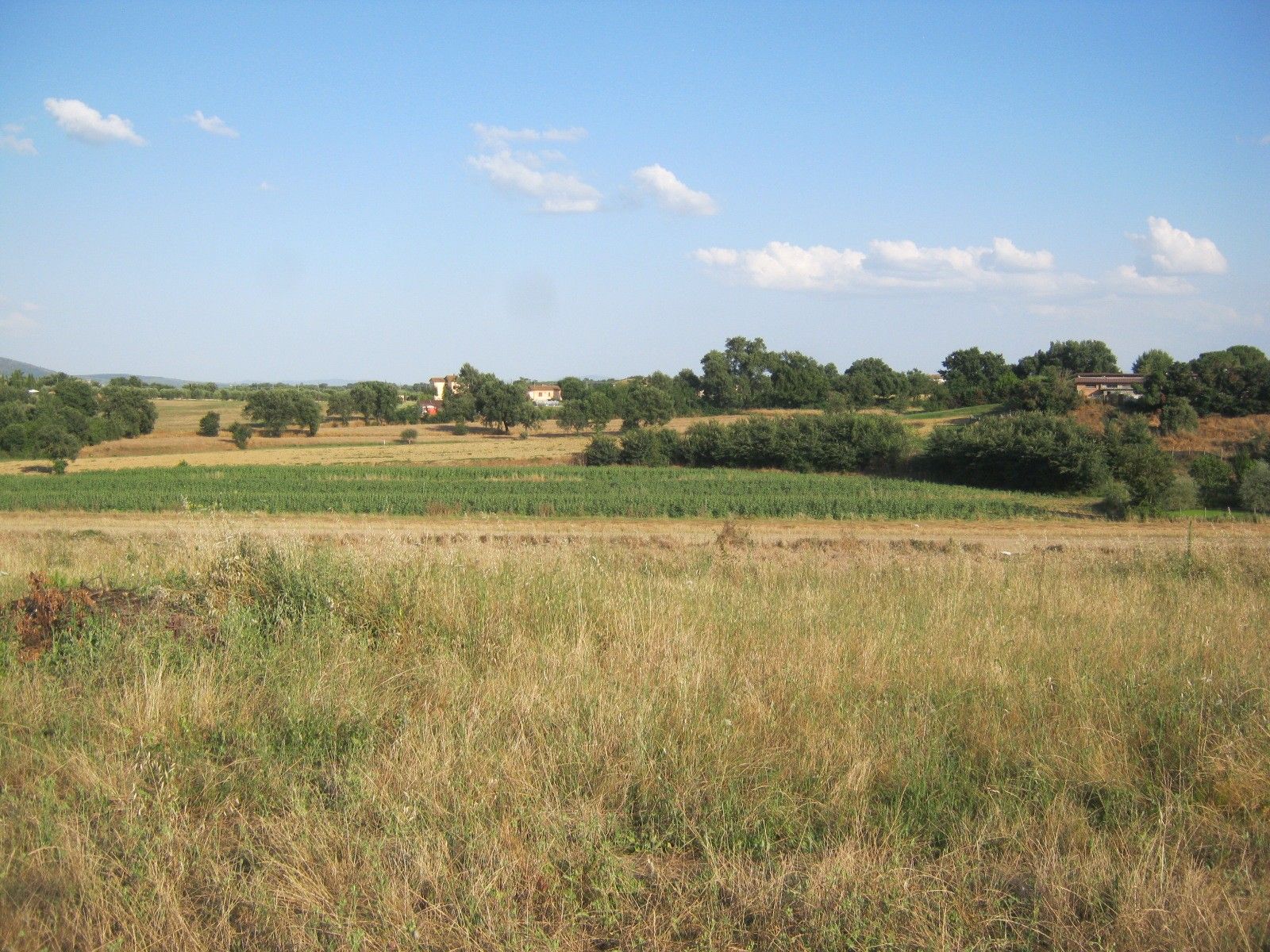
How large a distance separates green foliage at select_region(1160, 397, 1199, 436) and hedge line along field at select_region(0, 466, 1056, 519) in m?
14.2

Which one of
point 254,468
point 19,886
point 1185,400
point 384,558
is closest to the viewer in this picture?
point 19,886

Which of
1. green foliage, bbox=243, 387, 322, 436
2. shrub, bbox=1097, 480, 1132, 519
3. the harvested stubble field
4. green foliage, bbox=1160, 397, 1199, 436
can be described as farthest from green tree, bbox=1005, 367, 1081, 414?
green foliage, bbox=243, 387, 322, 436

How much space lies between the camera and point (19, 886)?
2.86m

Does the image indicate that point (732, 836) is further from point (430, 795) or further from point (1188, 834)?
point (1188, 834)

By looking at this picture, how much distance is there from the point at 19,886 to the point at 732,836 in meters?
2.51

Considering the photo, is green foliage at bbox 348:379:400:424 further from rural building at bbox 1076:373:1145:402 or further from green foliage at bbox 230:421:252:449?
rural building at bbox 1076:373:1145:402

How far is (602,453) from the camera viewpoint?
65.1 meters

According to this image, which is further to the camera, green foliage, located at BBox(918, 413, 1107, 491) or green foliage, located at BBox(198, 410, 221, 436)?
green foliage, located at BBox(198, 410, 221, 436)

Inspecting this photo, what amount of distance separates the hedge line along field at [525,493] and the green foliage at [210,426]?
29.7m

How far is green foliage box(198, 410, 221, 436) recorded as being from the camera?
8525cm

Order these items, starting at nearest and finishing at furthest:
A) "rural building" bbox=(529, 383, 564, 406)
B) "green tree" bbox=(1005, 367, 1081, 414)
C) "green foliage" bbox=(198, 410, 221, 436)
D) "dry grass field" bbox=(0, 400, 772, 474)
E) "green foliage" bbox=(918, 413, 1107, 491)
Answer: "green foliage" bbox=(918, 413, 1107, 491) → "green tree" bbox=(1005, 367, 1081, 414) → "dry grass field" bbox=(0, 400, 772, 474) → "green foliage" bbox=(198, 410, 221, 436) → "rural building" bbox=(529, 383, 564, 406)

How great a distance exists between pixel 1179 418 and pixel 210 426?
8517 centimetres

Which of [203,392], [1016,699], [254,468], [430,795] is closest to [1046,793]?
[1016,699]

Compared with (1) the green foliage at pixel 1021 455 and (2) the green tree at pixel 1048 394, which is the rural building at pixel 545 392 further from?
(1) the green foliage at pixel 1021 455
